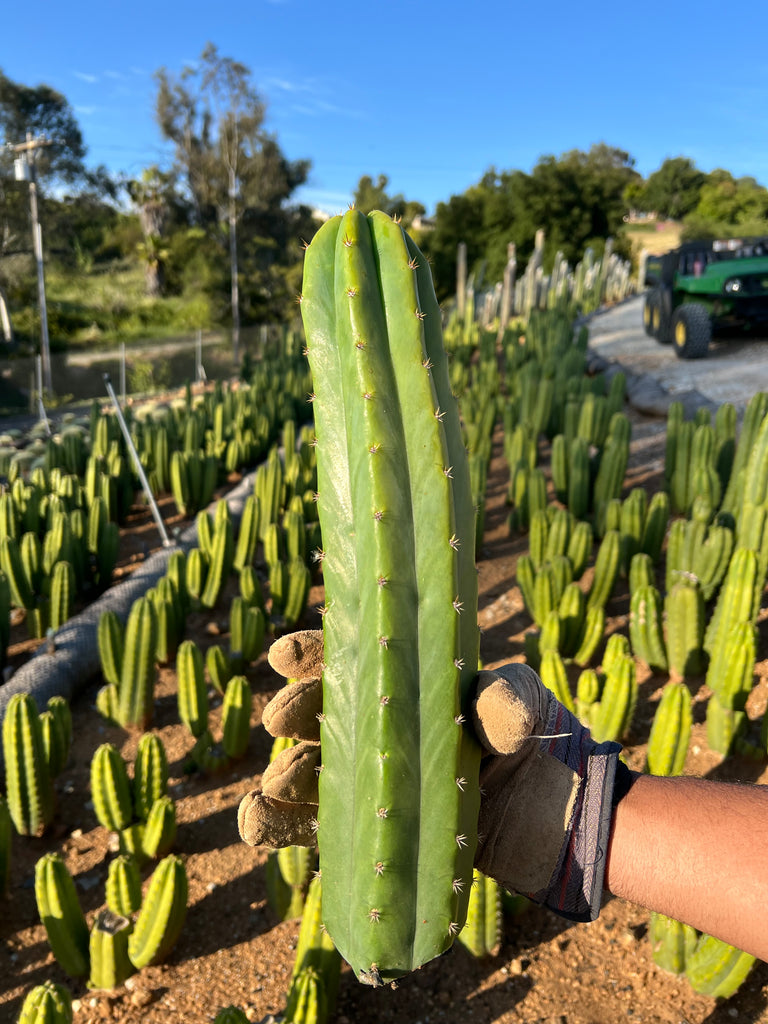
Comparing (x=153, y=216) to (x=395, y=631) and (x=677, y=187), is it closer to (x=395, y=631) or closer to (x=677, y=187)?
(x=395, y=631)

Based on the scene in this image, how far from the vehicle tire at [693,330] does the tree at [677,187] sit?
50090mm

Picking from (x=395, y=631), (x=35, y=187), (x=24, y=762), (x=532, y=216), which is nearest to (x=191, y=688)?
(x=24, y=762)

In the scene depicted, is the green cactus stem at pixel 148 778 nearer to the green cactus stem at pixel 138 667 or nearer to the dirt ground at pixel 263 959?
the dirt ground at pixel 263 959

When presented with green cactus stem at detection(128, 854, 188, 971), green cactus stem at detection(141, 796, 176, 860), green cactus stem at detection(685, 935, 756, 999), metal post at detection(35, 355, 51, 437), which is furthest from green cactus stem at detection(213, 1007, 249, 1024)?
metal post at detection(35, 355, 51, 437)

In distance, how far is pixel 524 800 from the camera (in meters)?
1.41

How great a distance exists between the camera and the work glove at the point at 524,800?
136 cm

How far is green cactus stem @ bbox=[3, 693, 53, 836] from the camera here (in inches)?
106

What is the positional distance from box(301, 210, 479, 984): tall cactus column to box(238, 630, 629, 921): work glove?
0.34 ft

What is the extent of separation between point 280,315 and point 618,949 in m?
27.7

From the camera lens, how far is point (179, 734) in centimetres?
342

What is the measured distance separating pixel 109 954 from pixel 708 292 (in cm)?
1071

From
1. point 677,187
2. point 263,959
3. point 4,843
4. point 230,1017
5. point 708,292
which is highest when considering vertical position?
point 677,187

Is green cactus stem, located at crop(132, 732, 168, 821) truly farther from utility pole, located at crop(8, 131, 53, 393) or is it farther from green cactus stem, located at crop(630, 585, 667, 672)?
utility pole, located at crop(8, 131, 53, 393)

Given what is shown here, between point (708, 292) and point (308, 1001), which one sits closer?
point (308, 1001)
